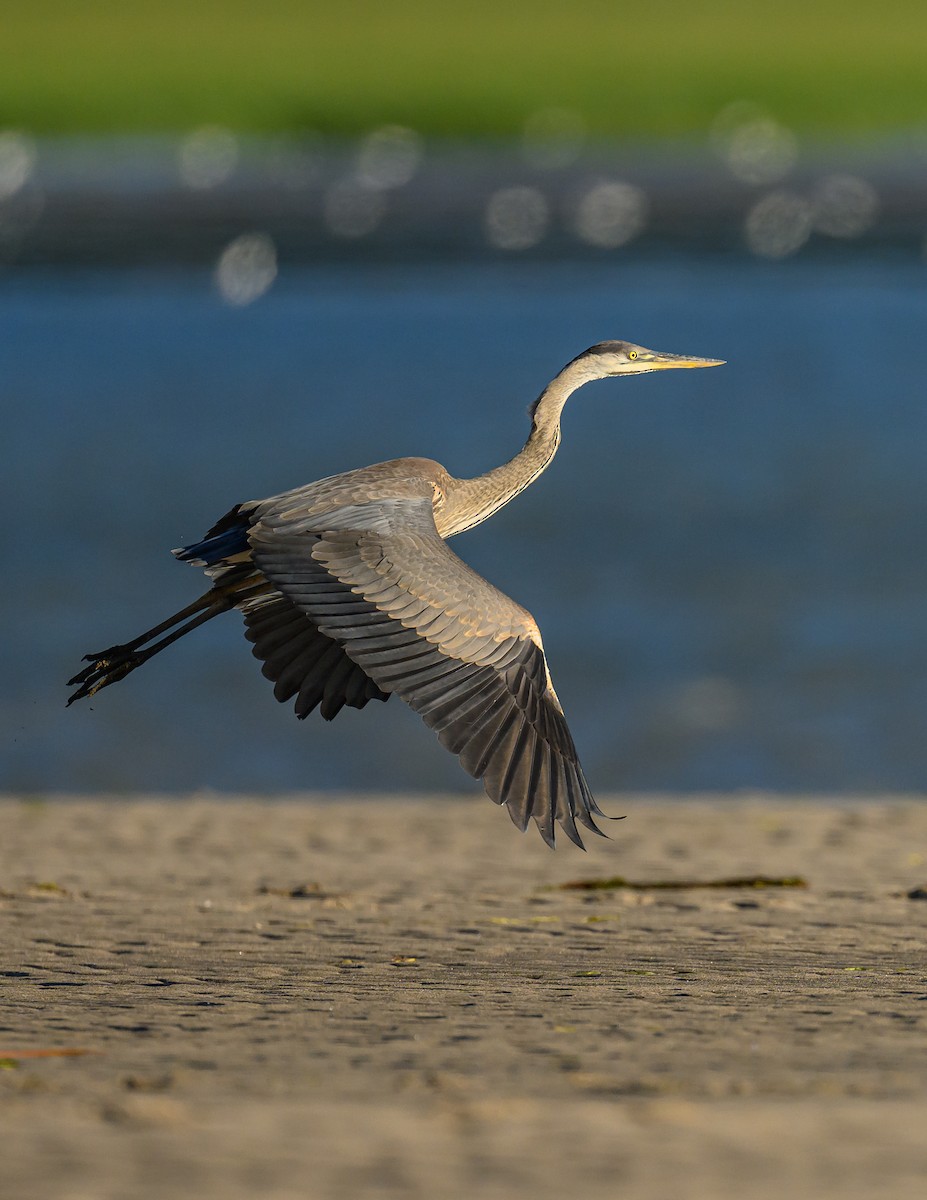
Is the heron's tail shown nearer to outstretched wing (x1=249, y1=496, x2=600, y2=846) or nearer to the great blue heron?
the great blue heron

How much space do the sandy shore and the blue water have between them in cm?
205

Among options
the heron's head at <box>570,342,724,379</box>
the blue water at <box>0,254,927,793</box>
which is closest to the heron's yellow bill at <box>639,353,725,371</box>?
the heron's head at <box>570,342,724,379</box>

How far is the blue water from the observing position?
12336 mm

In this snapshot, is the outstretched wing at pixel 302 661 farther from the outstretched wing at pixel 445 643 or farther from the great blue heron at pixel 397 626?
the outstretched wing at pixel 445 643

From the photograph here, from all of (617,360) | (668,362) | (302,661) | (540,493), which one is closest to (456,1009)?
(302,661)

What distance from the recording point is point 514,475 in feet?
28.8

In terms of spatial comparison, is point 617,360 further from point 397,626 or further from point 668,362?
point 397,626

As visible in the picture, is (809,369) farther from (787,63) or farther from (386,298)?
(787,63)

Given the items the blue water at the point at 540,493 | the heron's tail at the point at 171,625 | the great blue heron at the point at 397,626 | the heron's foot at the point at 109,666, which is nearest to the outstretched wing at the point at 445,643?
the great blue heron at the point at 397,626

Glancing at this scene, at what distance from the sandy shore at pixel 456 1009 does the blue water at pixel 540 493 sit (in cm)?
205

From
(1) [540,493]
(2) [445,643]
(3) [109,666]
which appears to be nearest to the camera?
(2) [445,643]

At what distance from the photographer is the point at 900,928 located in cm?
743

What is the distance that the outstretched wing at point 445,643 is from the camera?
653cm

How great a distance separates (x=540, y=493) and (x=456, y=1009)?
13.9m
